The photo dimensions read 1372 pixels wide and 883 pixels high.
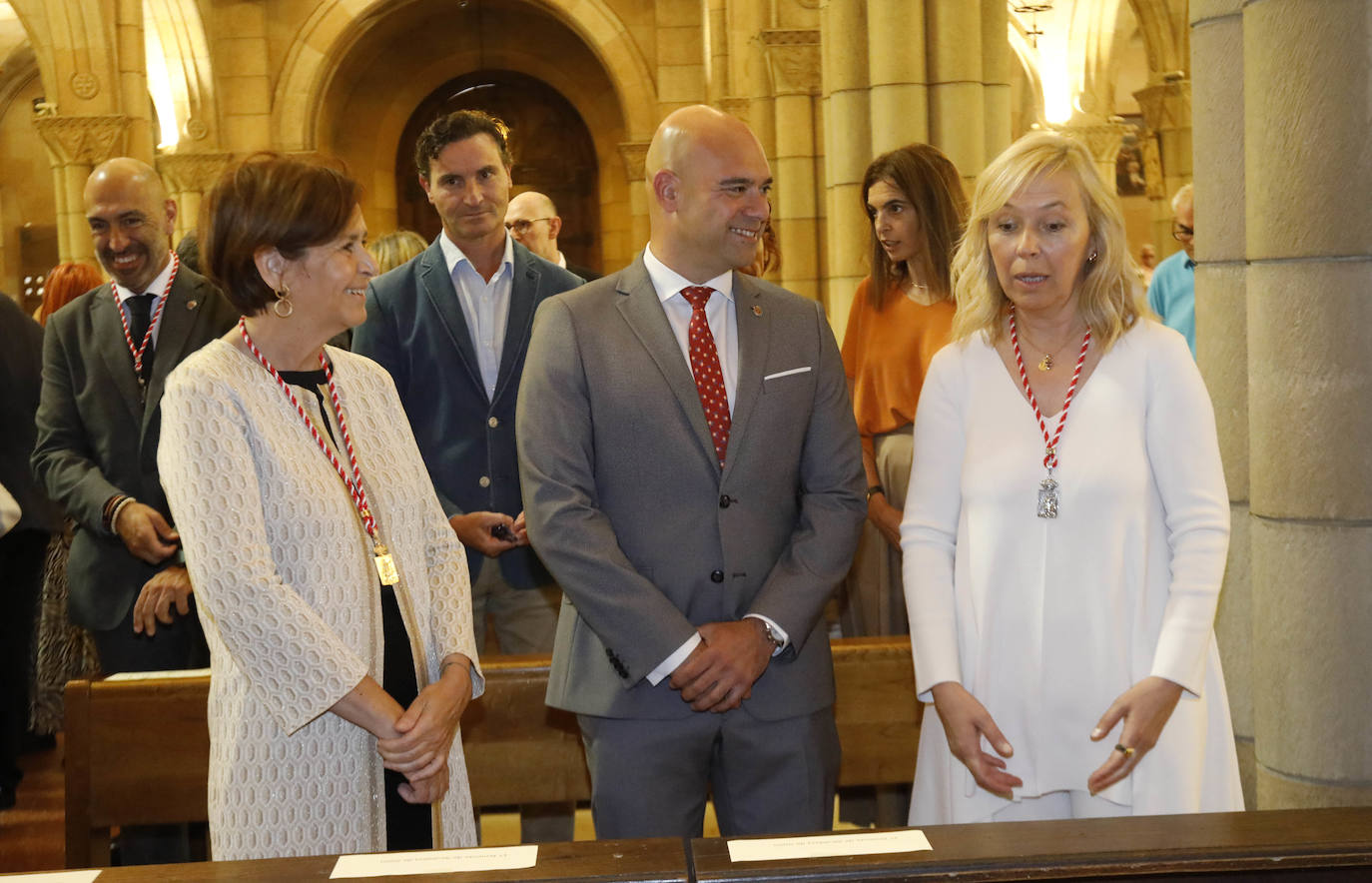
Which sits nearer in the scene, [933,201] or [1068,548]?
[1068,548]

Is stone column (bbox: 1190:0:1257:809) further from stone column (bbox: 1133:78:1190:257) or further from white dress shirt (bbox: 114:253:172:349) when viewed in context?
stone column (bbox: 1133:78:1190:257)

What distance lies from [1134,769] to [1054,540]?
0.37m

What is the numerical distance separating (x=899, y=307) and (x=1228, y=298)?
906 mm

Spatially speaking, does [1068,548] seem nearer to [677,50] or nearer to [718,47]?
[718,47]

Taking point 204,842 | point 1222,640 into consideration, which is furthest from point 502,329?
point 1222,640

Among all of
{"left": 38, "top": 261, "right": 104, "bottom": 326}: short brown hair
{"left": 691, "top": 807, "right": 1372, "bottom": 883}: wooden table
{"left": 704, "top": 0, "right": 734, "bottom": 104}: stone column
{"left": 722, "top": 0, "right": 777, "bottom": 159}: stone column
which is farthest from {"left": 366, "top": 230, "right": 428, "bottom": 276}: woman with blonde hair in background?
{"left": 704, "top": 0, "right": 734, "bottom": 104}: stone column

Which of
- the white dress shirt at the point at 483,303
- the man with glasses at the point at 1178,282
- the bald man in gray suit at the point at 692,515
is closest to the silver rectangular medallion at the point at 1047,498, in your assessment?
the bald man in gray suit at the point at 692,515

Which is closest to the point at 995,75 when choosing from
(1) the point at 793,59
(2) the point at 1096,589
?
(1) the point at 793,59

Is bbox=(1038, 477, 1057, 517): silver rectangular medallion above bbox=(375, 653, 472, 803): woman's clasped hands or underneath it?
above

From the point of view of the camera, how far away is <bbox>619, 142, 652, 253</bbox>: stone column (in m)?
15.3

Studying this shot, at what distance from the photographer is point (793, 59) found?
9.19 m

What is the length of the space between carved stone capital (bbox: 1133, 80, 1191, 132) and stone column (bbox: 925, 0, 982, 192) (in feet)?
25.3

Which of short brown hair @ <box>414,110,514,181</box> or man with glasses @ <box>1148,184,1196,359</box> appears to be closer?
short brown hair @ <box>414,110,514,181</box>

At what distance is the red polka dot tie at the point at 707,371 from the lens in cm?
260
